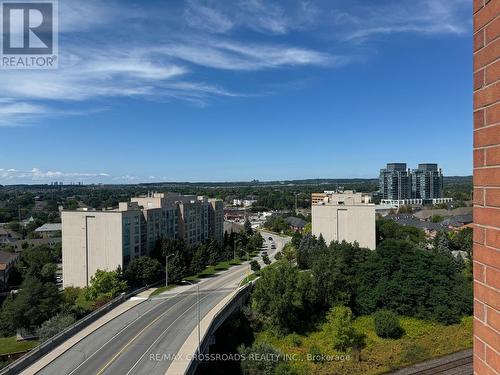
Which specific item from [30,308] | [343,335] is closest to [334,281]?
[343,335]

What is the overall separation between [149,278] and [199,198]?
79.5ft

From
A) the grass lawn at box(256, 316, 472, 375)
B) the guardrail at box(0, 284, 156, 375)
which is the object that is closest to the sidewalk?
the guardrail at box(0, 284, 156, 375)

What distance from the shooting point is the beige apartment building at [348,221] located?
51.6 meters

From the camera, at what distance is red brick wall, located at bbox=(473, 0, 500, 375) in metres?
2.54

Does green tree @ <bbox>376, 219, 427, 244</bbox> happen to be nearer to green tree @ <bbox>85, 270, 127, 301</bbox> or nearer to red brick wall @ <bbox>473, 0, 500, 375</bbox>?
green tree @ <bbox>85, 270, 127, 301</bbox>

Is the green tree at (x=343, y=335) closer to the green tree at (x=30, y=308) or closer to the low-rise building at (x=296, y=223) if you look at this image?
the green tree at (x=30, y=308)

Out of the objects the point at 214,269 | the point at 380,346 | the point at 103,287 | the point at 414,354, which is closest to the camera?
the point at 414,354

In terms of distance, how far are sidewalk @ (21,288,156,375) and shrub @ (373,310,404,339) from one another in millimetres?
19698

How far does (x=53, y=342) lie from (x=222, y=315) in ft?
38.0

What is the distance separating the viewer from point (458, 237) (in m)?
62.6

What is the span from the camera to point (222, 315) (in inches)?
1158

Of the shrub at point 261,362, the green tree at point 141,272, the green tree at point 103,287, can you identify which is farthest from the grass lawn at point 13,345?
the shrub at point 261,362

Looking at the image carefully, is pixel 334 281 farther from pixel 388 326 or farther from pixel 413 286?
pixel 413 286

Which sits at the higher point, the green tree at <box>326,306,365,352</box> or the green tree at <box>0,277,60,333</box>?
the green tree at <box>0,277,60,333</box>
